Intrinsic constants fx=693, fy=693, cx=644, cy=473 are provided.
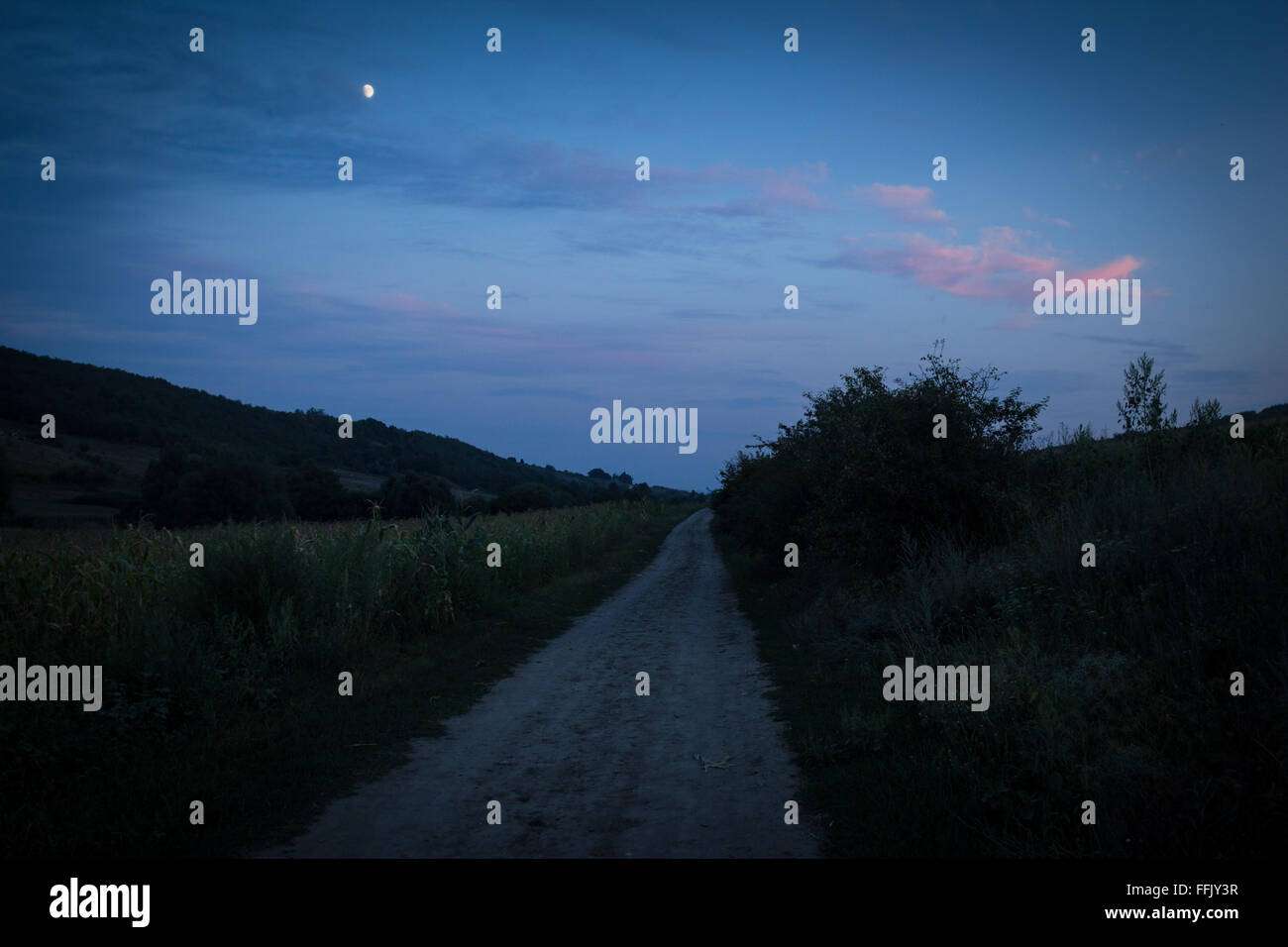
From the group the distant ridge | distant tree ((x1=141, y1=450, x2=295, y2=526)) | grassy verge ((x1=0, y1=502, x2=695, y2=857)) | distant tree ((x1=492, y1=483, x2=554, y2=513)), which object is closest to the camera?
grassy verge ((x1=0, y1=502, x2=695, y2=857))

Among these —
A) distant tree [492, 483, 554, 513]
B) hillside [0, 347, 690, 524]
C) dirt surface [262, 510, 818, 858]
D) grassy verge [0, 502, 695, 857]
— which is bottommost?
dirt surface [262, 510, 818, 858]

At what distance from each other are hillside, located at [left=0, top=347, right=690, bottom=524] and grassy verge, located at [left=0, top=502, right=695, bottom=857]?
938cm

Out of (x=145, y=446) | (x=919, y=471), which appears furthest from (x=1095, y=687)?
(x=145, y=446)

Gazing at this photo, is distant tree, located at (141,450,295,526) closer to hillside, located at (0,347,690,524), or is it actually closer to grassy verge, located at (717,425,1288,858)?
hillside, located at (0,347,690,524)

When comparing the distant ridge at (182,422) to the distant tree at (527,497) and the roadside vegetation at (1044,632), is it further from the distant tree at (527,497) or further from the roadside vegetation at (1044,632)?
the roadside vegetation at (1044,632)

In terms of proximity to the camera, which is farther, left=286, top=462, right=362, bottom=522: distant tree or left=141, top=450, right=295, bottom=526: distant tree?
left=286, top=462, right=362, bottom=522: distant tree

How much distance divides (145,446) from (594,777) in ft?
142

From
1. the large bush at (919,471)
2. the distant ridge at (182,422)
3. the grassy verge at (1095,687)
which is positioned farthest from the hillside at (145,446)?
the grassy verge at (1095,687)

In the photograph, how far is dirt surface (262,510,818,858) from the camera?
4723 mm

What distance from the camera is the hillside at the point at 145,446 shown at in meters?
25.1

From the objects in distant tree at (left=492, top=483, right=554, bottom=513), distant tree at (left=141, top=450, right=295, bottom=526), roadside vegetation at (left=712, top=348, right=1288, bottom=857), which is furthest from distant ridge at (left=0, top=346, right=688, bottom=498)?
roadside vegetation at (left=712, top=348, right=1288, bottom=857)
